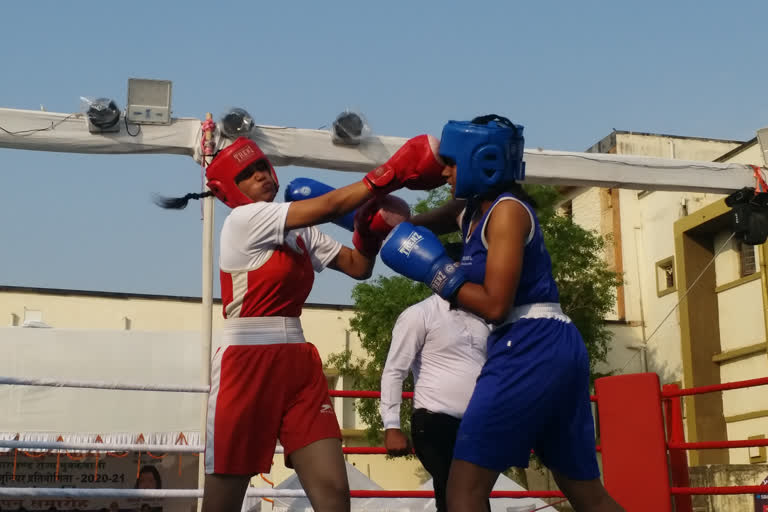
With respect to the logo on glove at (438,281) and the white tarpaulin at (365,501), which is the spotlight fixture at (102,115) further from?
the logo on glove at (438,281)

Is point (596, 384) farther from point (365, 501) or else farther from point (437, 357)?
point (365, 501)

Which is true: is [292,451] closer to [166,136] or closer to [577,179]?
[166,136]

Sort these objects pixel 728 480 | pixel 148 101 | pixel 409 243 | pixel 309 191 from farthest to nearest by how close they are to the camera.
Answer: pixel 728 480 < pixel 148 101 < pixel 309 191 < pixel 409 243

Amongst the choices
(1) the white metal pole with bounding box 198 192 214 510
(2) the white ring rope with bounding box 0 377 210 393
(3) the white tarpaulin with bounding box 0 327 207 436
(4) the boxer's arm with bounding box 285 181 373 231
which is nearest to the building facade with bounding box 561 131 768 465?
(3) the white tarpaulin with bounding box 0 327 207 436

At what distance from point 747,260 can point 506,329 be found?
15.8 m

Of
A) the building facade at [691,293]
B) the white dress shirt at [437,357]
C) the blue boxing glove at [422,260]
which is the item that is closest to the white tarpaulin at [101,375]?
the white dress shirt at [437,357]

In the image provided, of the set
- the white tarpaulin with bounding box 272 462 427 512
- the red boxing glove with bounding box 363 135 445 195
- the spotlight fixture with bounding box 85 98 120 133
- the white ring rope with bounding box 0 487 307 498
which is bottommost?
the white tarpaulin with bounding box 272 462 427 512

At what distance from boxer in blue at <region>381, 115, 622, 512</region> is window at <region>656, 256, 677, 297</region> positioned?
17.8 meters

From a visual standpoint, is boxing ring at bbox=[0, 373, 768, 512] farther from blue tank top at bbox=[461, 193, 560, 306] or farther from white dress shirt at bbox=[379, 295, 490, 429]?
blue tank top at bbox=[461, 193, 560, 306]

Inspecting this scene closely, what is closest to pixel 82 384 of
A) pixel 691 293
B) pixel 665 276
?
pixel 691 293

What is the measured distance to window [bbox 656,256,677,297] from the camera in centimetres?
1948

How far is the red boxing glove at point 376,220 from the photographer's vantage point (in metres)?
3.02

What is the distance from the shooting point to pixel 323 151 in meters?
5.72

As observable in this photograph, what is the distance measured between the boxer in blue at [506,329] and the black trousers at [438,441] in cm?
83
